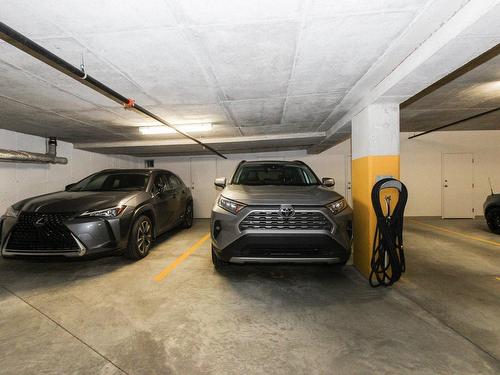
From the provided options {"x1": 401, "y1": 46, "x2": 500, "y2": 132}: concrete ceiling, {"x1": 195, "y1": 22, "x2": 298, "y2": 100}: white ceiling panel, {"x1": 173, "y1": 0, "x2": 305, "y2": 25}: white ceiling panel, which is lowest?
{"x1": 173, "y1": 0, "x2": 305, "y2": 25}: white ceiling panel

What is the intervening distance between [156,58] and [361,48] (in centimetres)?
193

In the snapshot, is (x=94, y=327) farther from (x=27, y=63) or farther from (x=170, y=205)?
(x=170, y=205)

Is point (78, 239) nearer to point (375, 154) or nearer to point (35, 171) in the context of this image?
point (375, 154)

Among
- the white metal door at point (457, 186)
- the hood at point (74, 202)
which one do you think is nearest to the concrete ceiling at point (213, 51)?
the hood at point (74, 202)

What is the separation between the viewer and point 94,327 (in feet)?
7.16

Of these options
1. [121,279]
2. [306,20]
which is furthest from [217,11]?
[121,279]

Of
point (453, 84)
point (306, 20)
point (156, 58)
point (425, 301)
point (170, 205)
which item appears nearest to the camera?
point (306, 20)

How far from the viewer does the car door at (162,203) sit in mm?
4578

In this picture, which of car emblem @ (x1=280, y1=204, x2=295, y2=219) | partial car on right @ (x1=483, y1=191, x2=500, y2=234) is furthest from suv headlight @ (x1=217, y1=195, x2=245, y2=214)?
partial car on right @ (x1=483, y1=191, x2=500, y2=234)

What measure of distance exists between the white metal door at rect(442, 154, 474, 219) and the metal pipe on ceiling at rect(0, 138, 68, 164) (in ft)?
36.8

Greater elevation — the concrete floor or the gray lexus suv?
the gray lexus suv

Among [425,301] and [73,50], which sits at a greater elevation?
[73,50]

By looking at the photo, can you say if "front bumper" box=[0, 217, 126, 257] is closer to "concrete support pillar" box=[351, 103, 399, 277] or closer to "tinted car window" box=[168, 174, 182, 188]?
"tinted car window" box=[168, 174, 182, 188]

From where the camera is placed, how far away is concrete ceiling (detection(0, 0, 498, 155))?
5.57 feet
